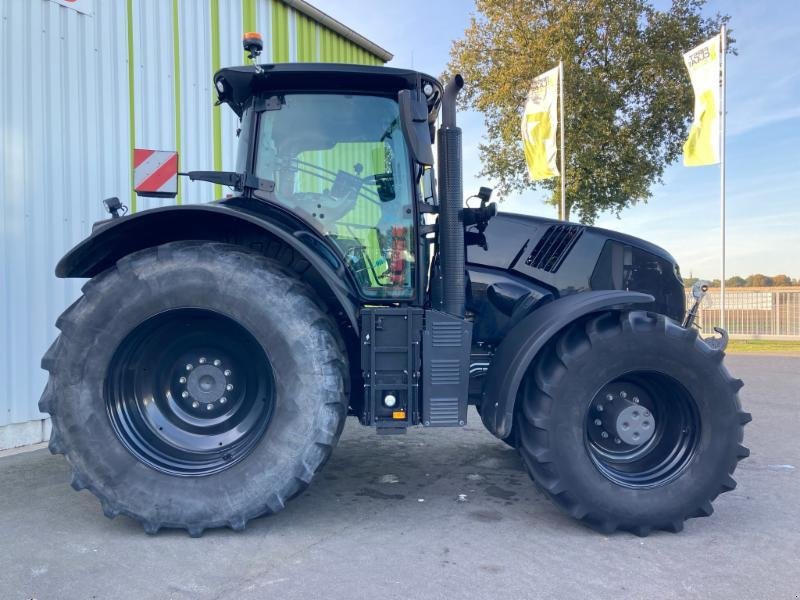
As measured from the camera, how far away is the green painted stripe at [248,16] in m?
6.79

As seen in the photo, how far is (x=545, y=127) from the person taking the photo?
1266cm

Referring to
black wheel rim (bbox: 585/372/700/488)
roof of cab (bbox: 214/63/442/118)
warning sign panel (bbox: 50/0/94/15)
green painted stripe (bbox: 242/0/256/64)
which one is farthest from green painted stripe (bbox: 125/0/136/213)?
black wheel rim (bbox: 585/372/700/488)

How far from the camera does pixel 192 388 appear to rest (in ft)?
10.5

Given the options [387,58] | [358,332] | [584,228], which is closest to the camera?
[358,332]

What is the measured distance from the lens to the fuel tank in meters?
3.63

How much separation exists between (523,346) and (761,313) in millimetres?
14661

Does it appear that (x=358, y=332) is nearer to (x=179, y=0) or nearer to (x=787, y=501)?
(x=787, y=501)

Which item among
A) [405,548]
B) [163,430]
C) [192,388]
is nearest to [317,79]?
[192,388]

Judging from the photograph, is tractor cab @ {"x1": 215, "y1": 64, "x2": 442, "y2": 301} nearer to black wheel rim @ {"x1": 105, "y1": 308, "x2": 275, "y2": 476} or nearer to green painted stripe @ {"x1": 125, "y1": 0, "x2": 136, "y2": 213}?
black wheel rim @ {"x1": 105, "y1": 308, "x2": 275, "y2": 476}

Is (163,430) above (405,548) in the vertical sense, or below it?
above

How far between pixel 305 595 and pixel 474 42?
723 inches

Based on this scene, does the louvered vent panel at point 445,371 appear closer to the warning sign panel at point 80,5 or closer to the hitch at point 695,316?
the hitch at point 695,316

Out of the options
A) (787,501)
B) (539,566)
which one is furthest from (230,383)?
(787,501)

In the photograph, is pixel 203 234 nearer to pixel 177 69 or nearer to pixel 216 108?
pixel 177 69
